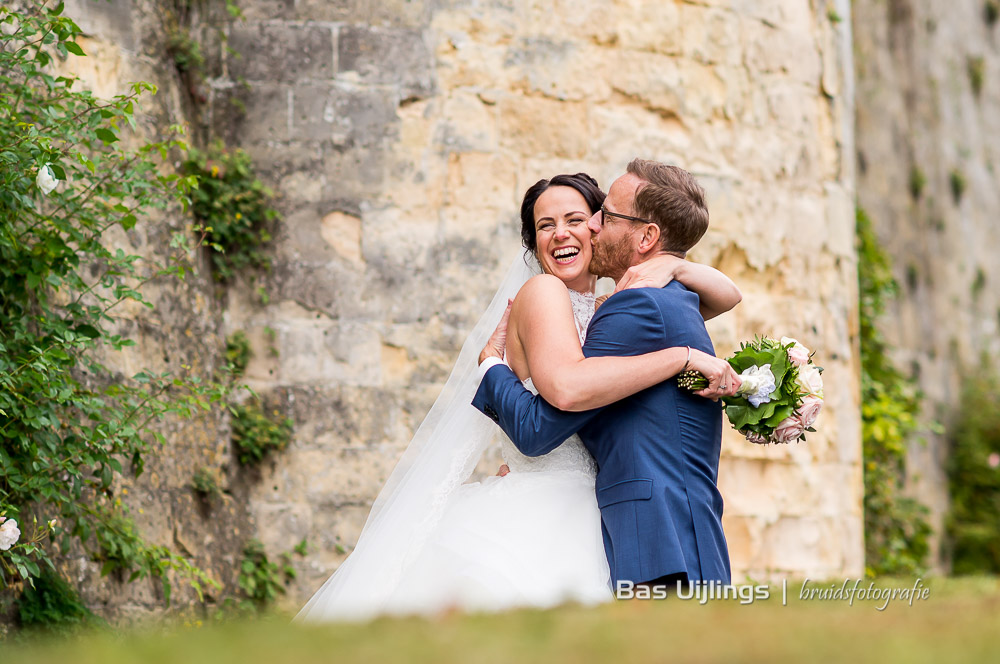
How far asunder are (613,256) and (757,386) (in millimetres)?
610

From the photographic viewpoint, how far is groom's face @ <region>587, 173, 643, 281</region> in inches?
119

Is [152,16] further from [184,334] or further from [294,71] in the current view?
[184,334]

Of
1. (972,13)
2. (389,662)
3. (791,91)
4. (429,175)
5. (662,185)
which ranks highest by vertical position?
(972,13)

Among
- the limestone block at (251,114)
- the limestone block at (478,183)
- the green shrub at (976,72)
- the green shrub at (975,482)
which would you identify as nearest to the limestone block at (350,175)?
the limestone block at (251,114)

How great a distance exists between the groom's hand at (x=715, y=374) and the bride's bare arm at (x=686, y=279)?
0.26 meters

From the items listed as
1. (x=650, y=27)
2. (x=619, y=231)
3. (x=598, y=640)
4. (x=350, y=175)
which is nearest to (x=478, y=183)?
(x=350, y=175)

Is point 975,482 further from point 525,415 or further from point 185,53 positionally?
point 525,415

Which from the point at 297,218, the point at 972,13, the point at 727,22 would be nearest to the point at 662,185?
the point at 297,218

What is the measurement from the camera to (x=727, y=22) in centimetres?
536

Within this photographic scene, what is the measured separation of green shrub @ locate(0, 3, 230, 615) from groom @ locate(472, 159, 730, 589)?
1525mm

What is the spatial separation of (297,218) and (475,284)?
2.96 feet

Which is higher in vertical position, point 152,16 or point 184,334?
point 152,16

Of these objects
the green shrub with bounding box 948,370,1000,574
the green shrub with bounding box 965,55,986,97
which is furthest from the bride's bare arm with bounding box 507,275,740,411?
the green shrub with bounding box 965,55,986,97

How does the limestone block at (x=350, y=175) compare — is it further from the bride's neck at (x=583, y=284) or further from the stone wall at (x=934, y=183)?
the stone wall at (x=934, y=183)
